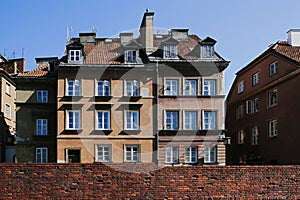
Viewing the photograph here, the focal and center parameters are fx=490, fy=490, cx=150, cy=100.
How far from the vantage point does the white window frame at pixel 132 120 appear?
34.9m

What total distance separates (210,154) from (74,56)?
12106 mm

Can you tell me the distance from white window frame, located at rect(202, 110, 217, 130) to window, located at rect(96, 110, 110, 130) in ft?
22.5

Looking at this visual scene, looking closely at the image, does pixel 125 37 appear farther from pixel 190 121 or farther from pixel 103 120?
pixel 190 121

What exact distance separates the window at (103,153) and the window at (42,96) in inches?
233

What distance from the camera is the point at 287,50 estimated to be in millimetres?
35438

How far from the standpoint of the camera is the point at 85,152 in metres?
34.6

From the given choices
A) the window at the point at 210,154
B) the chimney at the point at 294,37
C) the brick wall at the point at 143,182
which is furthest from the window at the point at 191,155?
the brick wall at the point at 143,182

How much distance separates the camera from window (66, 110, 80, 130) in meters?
34.9

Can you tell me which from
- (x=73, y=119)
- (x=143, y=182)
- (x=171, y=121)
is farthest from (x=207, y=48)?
(x=143, y=182)

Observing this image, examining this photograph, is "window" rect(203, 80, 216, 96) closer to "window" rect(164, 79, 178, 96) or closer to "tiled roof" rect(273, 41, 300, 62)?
"window" rect(164, 79, 178, 96)

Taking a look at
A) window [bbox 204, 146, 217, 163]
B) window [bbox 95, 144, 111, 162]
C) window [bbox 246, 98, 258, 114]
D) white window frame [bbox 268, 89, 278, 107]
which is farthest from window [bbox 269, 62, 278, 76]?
window [bbox 95, 144, 111, 162]

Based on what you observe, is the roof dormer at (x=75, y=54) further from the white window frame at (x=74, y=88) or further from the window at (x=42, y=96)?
the window at (x=42, y=96)

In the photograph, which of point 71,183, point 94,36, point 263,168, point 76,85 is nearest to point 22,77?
point 76,85

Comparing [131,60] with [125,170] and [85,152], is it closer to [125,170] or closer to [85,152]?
[85,152]
